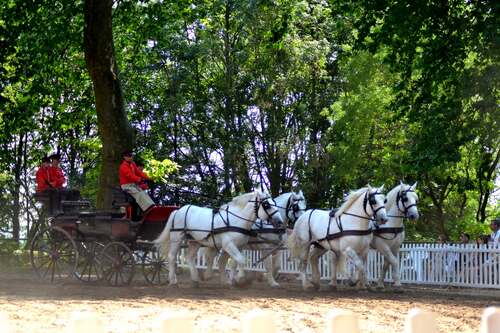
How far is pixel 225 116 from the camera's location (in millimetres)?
32094

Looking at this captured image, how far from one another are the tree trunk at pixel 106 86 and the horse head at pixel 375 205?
23.5 ft

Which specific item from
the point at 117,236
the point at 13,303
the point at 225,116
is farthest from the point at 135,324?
the point at 225,116

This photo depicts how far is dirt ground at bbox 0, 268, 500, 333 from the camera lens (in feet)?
31.4

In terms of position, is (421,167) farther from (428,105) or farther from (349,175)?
(349,175)

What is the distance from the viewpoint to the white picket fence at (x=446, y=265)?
18.2 meters

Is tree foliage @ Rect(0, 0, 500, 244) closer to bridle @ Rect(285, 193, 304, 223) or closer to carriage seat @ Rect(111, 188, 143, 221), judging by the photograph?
bridle @ Rect(285, 193, 304, 223)

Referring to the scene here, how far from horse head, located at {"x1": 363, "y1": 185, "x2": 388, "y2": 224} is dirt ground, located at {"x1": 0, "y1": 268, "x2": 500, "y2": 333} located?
1.54 m

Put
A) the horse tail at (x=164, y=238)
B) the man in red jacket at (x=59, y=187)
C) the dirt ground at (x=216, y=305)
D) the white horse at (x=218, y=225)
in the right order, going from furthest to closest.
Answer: the man in red jacket at (x=59, y=187), the horse tail at (x=164, y=238), the white horse at (x=218, y=225), the dirt ground at (x=216, y=305)

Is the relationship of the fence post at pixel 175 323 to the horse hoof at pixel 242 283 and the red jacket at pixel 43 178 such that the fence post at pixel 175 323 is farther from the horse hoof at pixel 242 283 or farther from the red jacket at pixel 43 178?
the red jacket at pixel 43 178

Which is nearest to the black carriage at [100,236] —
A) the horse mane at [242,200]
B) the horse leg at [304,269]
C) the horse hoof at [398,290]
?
the horse mane at [242,200]

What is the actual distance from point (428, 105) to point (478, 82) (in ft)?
5.72

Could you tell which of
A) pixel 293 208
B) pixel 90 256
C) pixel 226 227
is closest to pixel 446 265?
pixel 293 208

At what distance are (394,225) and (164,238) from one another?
5082 millimetres

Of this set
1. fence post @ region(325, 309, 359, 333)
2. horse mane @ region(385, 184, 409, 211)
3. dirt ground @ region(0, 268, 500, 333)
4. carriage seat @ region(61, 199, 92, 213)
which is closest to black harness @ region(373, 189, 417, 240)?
horse mane @ region(385, 184, 409, 211)
